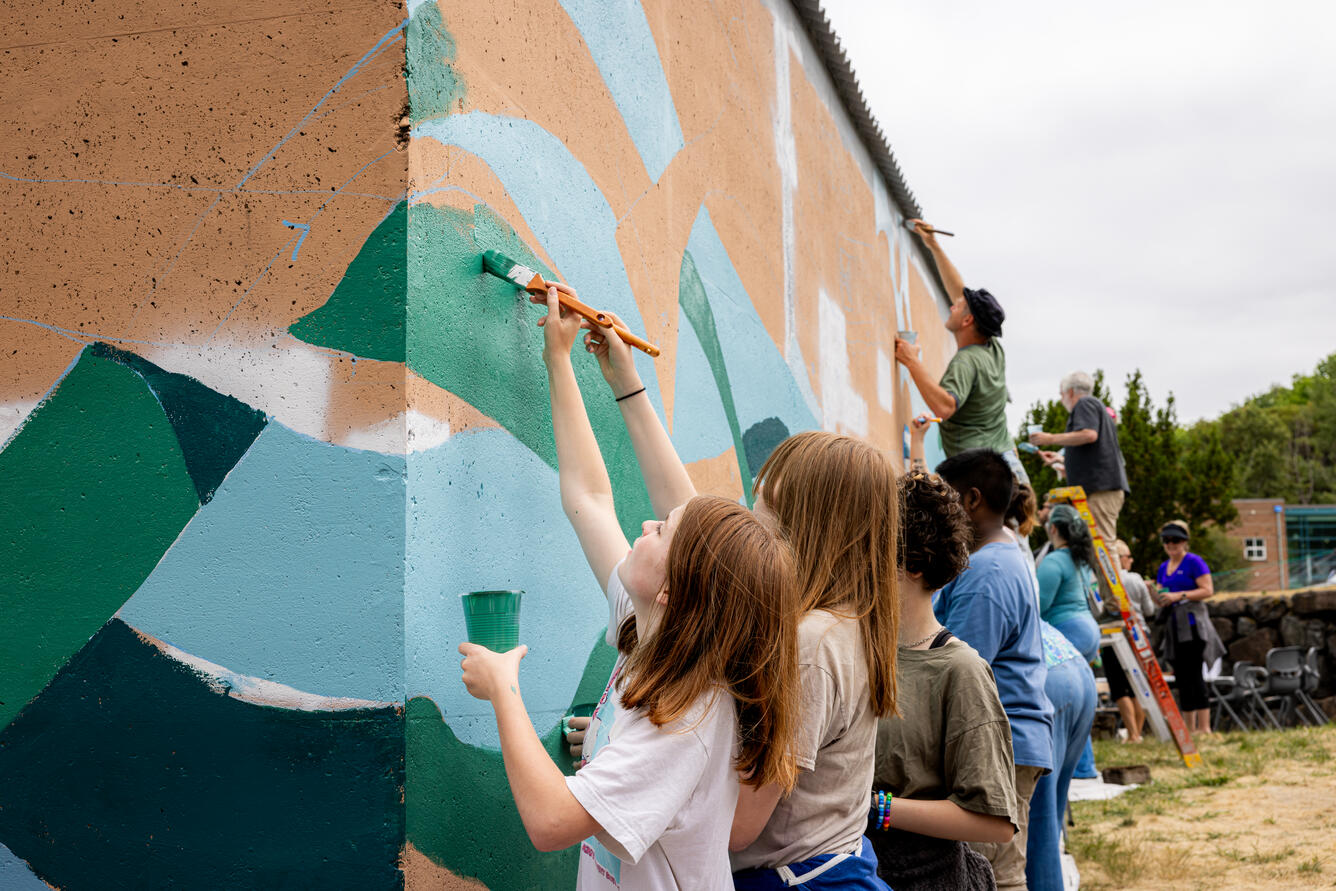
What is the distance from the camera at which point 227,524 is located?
7.19 ft

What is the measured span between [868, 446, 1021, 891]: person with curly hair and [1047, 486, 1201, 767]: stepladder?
17.9 ft

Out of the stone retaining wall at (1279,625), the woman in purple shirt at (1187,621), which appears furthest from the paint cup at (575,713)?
the stone retaining wall at (1279,625)

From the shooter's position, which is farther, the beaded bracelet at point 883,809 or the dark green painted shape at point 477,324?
the beaded bracelet at point 883,809

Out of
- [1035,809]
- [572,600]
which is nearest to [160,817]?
[572,600]

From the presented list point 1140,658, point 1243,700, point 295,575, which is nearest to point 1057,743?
point 295,575

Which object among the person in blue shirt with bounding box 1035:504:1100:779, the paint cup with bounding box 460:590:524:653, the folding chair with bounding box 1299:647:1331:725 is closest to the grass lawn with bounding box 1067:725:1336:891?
the person in blue shirt with bounding box 1035:504:1100:779

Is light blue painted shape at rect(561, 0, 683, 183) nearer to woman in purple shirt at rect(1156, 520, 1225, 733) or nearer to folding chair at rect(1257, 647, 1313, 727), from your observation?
woman in purple shirt at rect(1156, 520, 1225, 733)

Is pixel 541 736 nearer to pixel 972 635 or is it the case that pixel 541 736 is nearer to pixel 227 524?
pixel 227 524

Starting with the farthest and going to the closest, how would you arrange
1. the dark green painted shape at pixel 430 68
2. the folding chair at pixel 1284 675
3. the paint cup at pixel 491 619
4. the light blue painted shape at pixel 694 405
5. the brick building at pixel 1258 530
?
the brick building at pixel 1258 530, the folding chair at pixel 1284 675, the light blue painted shape at pixel 694 405, the dark green painted shape at pixel 430 68, the paint cup at pixel 491 619

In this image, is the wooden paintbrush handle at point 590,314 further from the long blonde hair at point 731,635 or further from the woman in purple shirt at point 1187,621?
the woman in purple shirt at point 1187,621

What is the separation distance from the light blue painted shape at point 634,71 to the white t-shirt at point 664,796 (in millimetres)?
2041

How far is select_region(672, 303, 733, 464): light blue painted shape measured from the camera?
147 inches

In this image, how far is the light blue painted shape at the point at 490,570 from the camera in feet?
7.08

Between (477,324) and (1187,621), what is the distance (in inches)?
404
